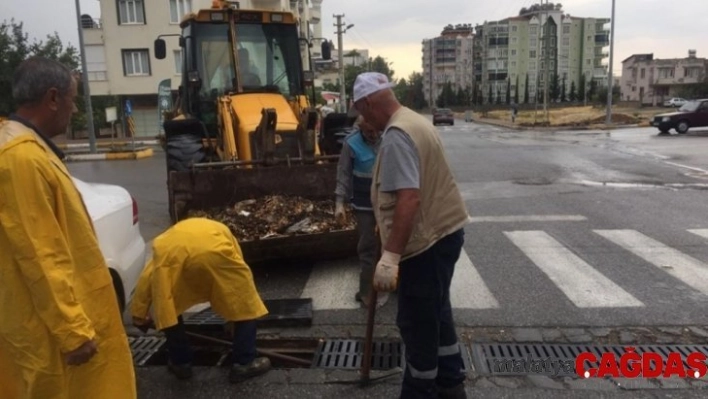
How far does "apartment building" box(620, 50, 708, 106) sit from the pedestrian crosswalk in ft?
302

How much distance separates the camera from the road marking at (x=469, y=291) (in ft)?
17.4

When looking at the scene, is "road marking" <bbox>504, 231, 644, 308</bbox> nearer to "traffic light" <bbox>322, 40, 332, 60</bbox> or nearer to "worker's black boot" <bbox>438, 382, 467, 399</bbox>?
"worker's black boot" <bbox>438, 382, 467, 399</bbox>

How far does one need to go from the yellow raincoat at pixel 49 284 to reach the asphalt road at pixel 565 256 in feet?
8.75

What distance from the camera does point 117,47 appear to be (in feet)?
124

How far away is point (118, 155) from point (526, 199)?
17901 millimetres

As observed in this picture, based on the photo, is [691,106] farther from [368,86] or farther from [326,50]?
[368,86]

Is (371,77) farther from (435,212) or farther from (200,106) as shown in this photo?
(200,106)

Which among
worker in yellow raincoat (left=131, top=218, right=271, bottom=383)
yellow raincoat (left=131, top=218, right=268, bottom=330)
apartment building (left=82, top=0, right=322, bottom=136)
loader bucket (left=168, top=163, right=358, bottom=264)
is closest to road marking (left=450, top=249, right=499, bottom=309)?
loader bucket (left=168, top=163, right=358, bottom=264)

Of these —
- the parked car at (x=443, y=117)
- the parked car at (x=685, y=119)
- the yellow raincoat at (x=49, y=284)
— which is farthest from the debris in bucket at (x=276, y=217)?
the parked car at (x=443, y=117)

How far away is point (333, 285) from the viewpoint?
19.7 ft

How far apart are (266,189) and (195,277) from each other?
3.02m

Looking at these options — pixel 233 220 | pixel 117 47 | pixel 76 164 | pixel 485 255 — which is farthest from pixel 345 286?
pixel 117 47

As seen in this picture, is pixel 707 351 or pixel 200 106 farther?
pixel 200 106

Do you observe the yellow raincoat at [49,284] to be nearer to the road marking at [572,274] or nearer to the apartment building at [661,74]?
the road marking at [572,274]
